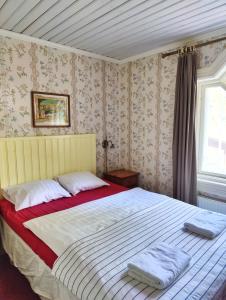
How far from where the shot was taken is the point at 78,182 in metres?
2.63

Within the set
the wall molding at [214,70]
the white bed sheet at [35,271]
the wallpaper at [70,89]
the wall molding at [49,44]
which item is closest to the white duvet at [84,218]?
the white bed sheet at [35,271]

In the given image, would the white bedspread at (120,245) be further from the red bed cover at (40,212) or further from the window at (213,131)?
the window at (213,131)

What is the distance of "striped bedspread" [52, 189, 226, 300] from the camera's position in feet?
3.69

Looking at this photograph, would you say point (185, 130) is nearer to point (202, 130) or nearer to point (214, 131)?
point (202, 130)

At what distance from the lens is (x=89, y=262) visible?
131 centimetres

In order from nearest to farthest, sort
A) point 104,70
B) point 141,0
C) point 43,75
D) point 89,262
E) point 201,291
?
point 201,291
point 89,262
point 141,0
point 43,75
point 104,70

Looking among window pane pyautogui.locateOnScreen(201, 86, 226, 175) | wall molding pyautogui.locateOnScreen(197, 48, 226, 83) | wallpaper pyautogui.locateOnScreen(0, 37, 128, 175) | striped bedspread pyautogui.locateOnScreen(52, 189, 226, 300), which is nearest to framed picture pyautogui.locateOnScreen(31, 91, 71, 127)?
wallpaper pyautogui.locateOnScreen(0, 37, 128, 175)

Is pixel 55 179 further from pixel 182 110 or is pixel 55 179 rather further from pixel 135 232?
pixel 182 110

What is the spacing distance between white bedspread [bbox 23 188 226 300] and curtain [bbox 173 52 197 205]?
1.71 ft

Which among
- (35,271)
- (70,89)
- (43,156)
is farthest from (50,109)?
(35,271)

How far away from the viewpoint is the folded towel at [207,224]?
1610 millimetres

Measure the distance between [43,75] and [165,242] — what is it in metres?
2.36

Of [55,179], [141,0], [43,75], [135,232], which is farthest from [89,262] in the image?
[43,75]

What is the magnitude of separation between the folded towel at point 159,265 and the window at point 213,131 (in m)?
1.68
